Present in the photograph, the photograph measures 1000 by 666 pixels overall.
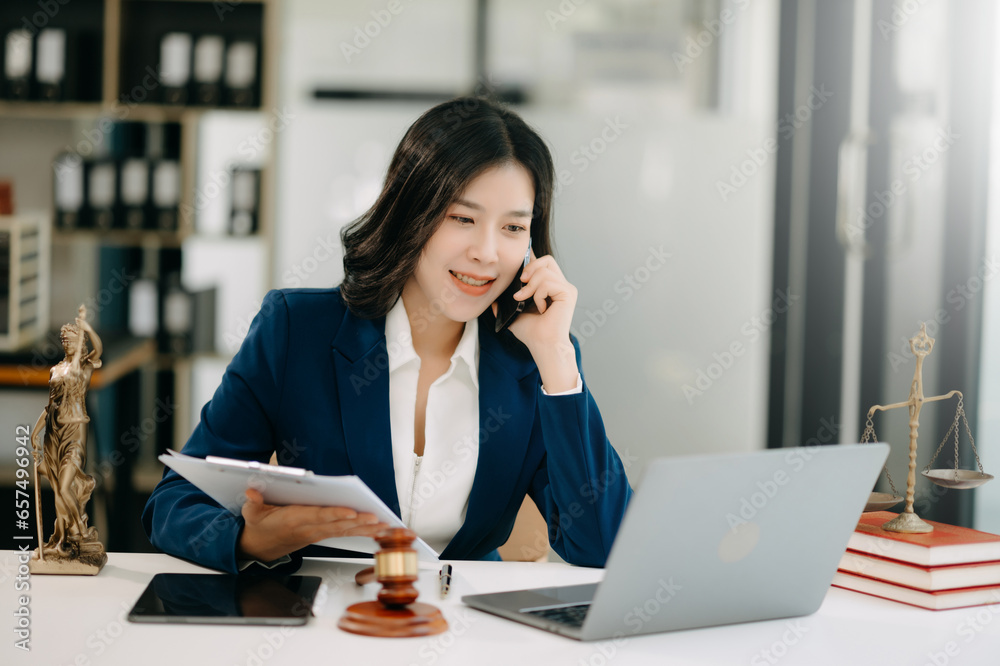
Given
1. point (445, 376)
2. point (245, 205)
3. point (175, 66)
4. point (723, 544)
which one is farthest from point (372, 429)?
point (175, 66)

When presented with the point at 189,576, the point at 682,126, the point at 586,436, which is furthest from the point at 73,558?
the point at 682,126

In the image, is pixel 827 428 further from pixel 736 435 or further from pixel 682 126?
pixel 682 126

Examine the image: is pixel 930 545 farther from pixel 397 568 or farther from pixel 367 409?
pixel 367 409

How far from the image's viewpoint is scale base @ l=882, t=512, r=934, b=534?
1210 millimetres

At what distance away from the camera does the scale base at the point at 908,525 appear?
3.97 ft

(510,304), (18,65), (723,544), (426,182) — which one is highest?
(18,65)

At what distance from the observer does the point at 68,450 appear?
1.16 metres

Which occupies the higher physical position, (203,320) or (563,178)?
(563,178)

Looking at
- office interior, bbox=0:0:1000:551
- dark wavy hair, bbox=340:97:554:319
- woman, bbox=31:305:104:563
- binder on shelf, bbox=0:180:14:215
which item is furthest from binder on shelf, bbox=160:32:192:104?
woman, bbox=31:305:104:563

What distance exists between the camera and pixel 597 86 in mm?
3496

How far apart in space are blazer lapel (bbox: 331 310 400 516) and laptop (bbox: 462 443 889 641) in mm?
413

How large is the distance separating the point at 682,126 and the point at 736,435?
1151 millimetres

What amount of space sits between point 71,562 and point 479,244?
2.38ft

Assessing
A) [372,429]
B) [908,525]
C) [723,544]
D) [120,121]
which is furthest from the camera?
[120,121]
